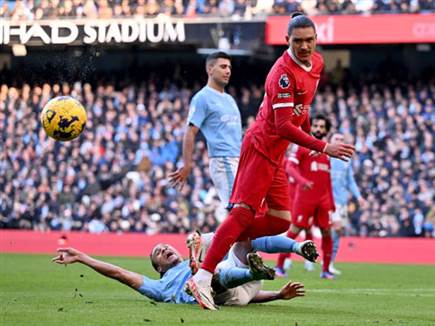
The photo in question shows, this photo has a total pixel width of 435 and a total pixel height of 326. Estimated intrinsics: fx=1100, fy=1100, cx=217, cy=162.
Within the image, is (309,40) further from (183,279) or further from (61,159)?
(61,159)

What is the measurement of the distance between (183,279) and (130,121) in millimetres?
21181

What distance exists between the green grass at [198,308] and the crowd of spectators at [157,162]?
35.5 ft

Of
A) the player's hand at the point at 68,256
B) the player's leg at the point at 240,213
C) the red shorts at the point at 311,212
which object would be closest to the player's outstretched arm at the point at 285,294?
the player's leg at the point at 240,213

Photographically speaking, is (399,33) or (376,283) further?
(399,33)

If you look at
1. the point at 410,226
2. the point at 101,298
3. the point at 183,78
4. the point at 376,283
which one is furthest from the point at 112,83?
the point at 101,298

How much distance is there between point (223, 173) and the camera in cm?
1191

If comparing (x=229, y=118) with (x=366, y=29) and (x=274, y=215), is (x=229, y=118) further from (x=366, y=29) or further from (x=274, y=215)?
(x=366, y=29)

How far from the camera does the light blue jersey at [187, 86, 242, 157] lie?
11875 millimetres

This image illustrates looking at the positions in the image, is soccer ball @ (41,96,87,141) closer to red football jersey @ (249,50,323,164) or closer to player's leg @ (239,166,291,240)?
red football jersey @ (249,50,323,164)

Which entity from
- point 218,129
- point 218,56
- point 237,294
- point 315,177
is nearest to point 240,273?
point 237,294

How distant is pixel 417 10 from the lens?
29203mm

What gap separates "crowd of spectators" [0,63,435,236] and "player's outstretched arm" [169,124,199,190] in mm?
14699

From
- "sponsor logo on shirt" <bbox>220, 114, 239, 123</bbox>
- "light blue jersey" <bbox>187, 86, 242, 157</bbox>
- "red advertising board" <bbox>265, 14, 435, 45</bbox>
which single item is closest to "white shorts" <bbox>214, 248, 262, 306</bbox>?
"light blue jersey" <bbox>187, 86, 242, 157</bbox>

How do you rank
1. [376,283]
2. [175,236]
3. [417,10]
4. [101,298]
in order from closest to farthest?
[101,298], [376,283], [175,236], [417,10]
